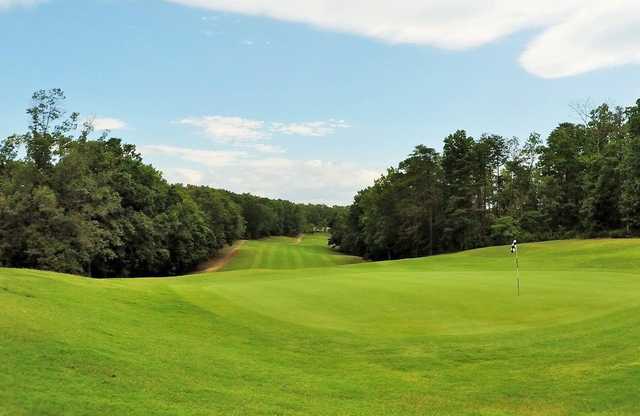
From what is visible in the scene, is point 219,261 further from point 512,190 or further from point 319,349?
point 319,349

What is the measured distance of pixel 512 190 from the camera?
227ft

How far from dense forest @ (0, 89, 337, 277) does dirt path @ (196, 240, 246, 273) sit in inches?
106

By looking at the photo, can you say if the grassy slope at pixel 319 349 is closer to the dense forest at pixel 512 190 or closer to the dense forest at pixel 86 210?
the dense forest at pixel 86 210

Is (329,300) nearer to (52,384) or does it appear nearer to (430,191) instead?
(52,384)

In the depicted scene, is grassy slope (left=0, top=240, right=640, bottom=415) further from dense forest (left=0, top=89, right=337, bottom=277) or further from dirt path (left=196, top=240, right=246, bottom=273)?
dirt path (left=196, top=240, right=246, bottom=273)

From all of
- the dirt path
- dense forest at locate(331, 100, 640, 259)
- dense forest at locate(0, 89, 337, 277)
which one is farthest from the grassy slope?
the dirt path

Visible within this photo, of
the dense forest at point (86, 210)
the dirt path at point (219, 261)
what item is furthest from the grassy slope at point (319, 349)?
the dirt path at point (219, 261)

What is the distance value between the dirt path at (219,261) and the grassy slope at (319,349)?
5564cm

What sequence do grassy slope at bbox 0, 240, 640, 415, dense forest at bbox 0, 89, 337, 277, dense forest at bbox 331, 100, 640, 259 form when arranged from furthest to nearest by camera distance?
dense forest at bbox 331, 100, 640, 259, dense forest at bbox 0, 89, 337, 277, grassy slope at bbox 0, 240, 640, 415

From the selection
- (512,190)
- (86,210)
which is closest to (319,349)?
(86,210)

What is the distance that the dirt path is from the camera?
2941 inches

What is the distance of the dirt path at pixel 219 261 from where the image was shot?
245 ft

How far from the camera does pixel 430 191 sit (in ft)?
244

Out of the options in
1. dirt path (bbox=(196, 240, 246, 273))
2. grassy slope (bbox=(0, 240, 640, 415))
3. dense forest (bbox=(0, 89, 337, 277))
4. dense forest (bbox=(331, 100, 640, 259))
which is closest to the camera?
grassy slope (bbox=(0, 240, 640, 415))
